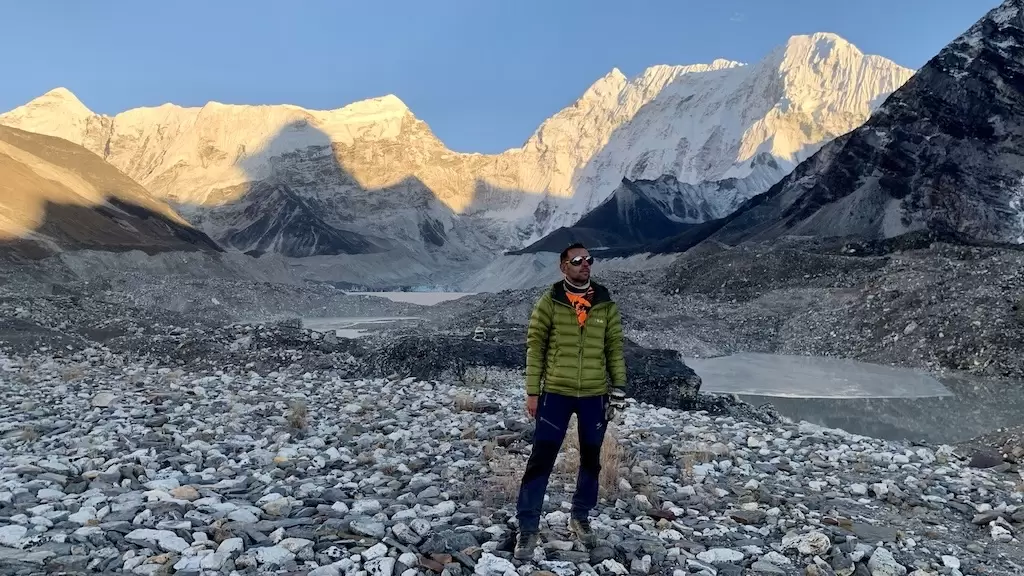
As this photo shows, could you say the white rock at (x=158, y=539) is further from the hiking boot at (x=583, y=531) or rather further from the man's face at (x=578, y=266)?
the man's face at (x=578, y=266)

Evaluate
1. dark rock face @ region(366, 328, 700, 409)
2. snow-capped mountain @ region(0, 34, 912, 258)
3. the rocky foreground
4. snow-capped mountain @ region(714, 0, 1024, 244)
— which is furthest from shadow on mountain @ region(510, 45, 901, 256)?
the rocky foreground

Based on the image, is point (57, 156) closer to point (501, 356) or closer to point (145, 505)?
point (501, 356)

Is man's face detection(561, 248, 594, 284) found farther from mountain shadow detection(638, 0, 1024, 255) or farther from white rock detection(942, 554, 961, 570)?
mountain shadow detection(638, 0, 1024, 255)

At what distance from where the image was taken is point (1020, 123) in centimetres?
5300

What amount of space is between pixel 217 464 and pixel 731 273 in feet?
116

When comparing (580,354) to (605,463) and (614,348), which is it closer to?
(614,348)

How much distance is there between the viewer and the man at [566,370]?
4504 mm

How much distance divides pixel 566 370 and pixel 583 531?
1.10 m

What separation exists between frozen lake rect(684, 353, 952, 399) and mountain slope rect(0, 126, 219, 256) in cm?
3712

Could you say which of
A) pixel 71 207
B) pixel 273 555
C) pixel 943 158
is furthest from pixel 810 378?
pixel 71 207

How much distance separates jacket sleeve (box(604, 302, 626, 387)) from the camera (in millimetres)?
4641

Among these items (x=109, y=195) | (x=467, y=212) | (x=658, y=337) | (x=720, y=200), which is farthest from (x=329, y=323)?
(x=467, y=212)

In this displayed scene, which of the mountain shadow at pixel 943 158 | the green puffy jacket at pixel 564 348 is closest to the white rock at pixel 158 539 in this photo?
the green puffy jacket at pixel 564 348

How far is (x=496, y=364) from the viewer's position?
46.9 feet
